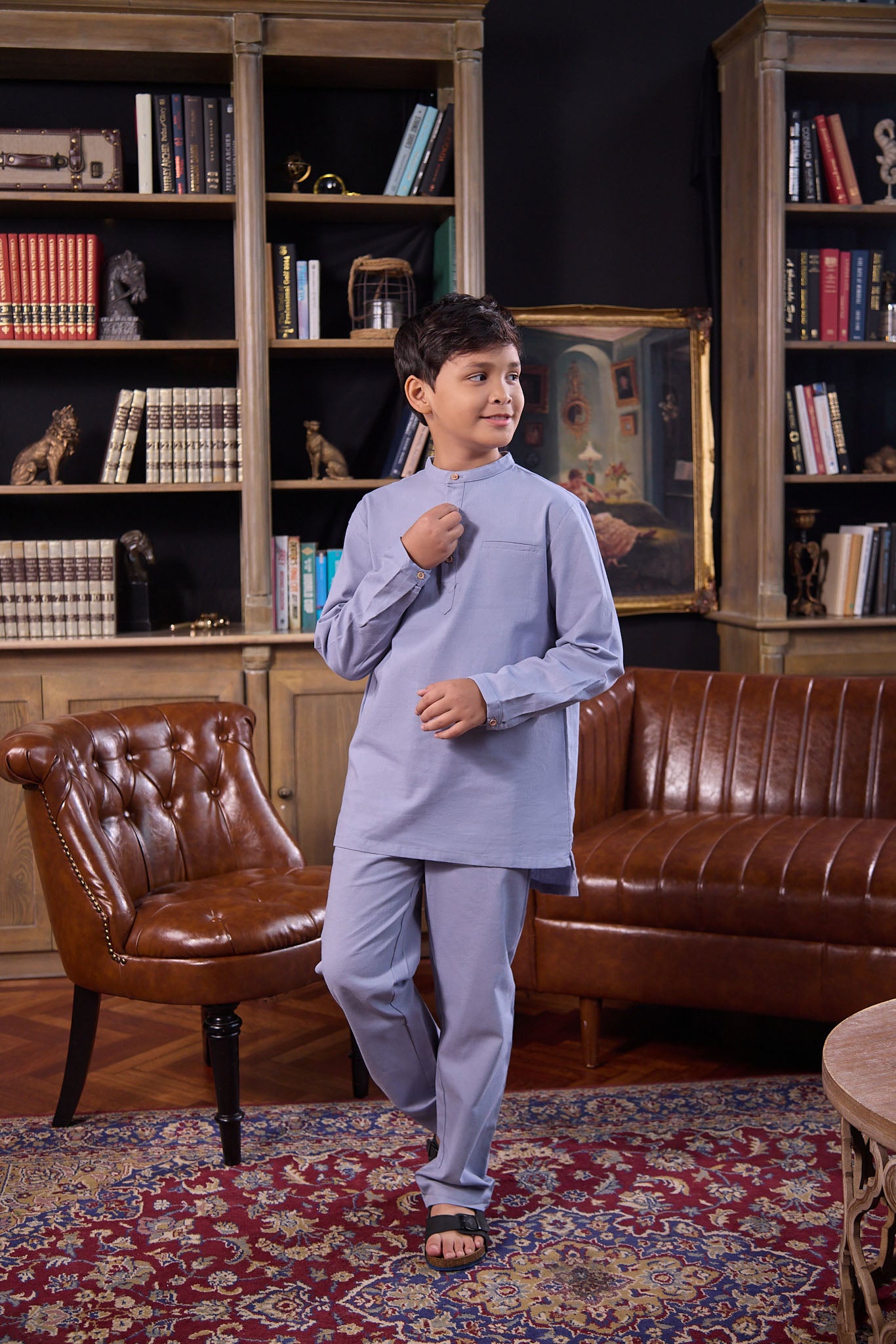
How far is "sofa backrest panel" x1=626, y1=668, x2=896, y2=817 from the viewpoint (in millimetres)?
3146

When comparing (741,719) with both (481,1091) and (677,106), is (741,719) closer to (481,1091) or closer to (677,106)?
A: (481,1091)

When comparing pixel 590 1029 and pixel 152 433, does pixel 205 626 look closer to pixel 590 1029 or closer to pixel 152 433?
pixel 152 433

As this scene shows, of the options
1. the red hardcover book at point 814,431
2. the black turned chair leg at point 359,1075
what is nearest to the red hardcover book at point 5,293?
the black turned chair leg at point 359,1075

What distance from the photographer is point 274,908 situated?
8.18 ft

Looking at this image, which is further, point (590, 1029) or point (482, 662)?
point (590, 1029)

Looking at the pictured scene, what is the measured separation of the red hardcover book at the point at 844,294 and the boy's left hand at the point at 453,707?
2.61 meters

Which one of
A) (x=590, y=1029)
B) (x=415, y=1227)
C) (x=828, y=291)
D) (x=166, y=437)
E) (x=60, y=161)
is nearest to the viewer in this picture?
(x=415, y=1227)

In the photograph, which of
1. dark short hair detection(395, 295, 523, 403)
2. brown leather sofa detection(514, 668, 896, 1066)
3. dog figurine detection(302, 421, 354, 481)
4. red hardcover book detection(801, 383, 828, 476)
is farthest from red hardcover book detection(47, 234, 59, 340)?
red hardcover book detection(801, 383, 828, 476)

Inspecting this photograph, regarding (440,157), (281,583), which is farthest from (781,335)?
(281,583)

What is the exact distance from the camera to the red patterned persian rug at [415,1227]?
1832 mm

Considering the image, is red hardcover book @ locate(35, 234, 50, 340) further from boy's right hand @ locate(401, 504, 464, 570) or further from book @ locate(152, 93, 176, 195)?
boy's right hand @ locate(401, 504, 464, 570)

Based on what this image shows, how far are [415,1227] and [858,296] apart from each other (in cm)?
303

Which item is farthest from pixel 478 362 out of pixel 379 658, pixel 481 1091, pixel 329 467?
pixel 329 467

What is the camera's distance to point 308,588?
3721mm
